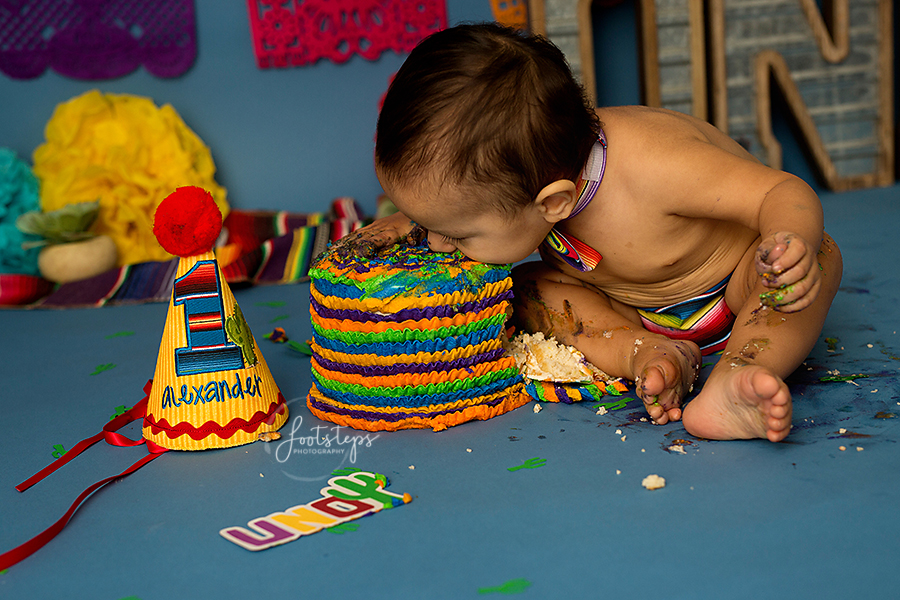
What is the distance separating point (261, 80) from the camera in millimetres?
2646

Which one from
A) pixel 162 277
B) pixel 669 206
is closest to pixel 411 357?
pixel 669 206

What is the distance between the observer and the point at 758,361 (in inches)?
36.4

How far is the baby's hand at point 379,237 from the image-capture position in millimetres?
1081

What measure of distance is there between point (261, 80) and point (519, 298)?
5.84 ft

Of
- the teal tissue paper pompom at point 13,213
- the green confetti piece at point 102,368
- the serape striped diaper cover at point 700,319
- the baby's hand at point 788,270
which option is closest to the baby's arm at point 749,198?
the baby's hand at point 788,270

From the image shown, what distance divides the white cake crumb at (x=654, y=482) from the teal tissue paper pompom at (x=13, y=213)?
2.10 meters

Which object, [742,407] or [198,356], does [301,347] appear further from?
[742,407]

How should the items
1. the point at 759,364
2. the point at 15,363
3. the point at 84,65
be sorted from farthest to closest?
the point at 84,65 < the point at 15,363 < the point at 759,364

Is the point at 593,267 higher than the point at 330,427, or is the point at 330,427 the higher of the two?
the point at 593,267

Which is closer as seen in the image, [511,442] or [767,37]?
[511,442]

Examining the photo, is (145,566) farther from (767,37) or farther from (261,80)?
(767,37)

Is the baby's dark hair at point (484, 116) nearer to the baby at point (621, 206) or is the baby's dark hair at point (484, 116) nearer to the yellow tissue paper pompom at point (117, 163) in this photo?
the baby at point (621, 206)

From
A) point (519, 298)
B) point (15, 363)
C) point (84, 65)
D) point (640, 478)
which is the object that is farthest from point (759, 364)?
point (84, 65)

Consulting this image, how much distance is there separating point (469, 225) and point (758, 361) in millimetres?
397
